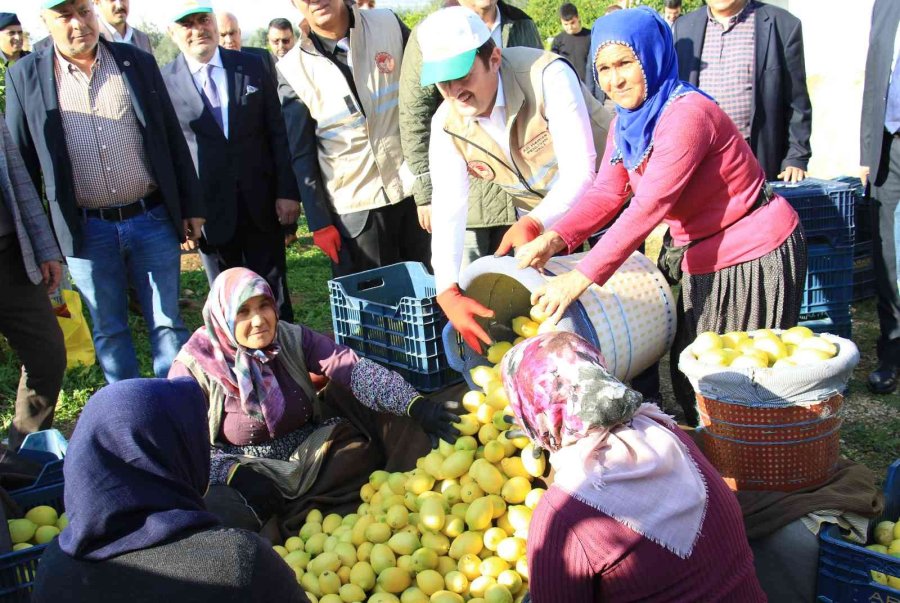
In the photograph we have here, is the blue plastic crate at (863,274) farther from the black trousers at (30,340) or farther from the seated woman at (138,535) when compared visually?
the black trousers at (30,340)

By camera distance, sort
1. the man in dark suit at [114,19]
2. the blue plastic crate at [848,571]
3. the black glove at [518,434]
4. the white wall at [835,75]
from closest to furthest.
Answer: the blue plastic crate at [848,571], the black glove at [518,434], the man in dark suit at [114,19], the white wall at [835,75]

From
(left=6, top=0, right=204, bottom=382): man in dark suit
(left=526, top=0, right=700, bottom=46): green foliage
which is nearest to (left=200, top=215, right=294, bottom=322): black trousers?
(left=6, top=0, right=204, bottom=382): man in dark suit

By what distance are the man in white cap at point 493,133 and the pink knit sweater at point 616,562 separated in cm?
131

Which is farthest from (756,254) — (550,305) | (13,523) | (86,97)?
(86,97)

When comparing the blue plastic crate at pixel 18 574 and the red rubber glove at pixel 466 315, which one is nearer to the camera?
the blue plastic crate at pixel 18 574

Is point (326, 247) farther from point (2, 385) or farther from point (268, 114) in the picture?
point (2, 385)

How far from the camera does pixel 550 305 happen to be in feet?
8.58

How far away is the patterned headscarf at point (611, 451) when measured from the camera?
5.57 feet

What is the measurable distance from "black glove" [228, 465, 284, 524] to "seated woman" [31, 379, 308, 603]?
1.18 metres

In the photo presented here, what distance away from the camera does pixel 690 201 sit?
9.09 feet

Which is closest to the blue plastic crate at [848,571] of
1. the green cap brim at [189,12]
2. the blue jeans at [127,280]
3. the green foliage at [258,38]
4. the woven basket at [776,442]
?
the woven basket at [776,442]

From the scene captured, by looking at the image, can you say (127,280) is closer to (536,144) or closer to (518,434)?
(536,144)

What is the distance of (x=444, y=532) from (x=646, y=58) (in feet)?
5.65

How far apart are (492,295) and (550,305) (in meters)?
0.72
